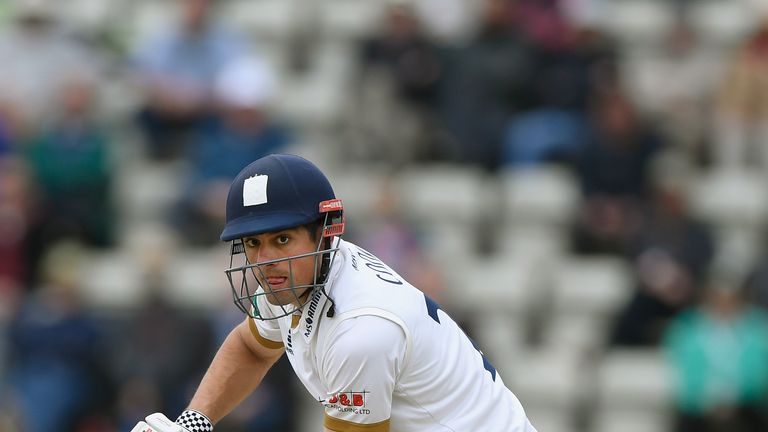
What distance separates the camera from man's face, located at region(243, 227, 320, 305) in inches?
181

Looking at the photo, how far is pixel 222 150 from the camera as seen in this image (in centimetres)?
1118

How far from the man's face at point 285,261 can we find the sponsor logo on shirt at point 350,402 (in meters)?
0.37

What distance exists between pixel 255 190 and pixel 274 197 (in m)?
0.07

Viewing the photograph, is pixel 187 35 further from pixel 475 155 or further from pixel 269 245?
pixel 269 245

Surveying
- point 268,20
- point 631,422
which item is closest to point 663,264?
point 631,422

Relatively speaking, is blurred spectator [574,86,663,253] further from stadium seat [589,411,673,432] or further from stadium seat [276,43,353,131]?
stadium seat [276,43,353,131]

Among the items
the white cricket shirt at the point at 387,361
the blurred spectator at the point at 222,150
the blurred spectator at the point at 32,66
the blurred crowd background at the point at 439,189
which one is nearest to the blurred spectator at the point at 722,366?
the blurred crowd background at the point at 439,189

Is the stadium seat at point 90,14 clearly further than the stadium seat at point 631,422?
Yes

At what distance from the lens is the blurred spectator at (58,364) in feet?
34.0

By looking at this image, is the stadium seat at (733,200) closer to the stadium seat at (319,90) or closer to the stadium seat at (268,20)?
the stadium seat at (319,90)

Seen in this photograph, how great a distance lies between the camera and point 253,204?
4559 millimetres

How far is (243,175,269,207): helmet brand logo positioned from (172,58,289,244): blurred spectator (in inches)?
249

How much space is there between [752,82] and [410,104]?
→ 9.46 ft

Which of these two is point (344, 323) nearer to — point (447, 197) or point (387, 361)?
point (387, 361)
